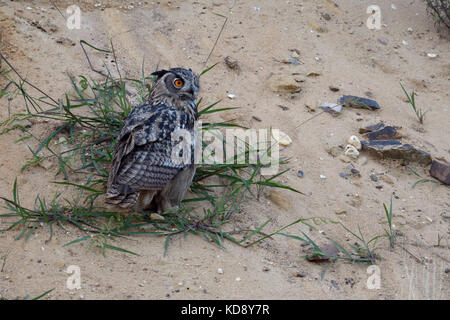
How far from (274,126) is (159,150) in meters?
1.82

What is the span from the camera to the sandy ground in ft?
11.2

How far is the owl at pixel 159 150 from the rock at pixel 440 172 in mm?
2439

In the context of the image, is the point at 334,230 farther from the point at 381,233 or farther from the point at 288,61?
the point at 288,61

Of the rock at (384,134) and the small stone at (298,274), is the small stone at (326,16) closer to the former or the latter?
the rock at (384,134)

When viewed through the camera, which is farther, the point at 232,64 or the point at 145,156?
the point at 232,64

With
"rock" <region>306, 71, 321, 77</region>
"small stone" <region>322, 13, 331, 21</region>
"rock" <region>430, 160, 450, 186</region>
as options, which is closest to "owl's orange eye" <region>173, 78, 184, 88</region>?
"rock" <region>306, 71, 321, 77</region>

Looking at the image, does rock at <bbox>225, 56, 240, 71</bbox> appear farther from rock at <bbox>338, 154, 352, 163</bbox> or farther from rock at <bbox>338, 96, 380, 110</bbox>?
rock at <bbox>338, 154, 352, 163</bbox>

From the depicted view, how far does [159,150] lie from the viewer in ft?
12.3

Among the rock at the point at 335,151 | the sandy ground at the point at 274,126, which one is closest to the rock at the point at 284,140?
the sandy ground at the point at 274,126

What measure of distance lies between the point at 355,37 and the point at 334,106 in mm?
1720

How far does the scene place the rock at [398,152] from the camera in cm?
498

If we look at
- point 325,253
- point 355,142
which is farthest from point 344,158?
point 325,253

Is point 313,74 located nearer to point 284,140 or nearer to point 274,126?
point 274,126

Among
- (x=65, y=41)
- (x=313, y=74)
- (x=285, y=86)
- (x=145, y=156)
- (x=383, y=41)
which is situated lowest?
(x=145, y=156)
